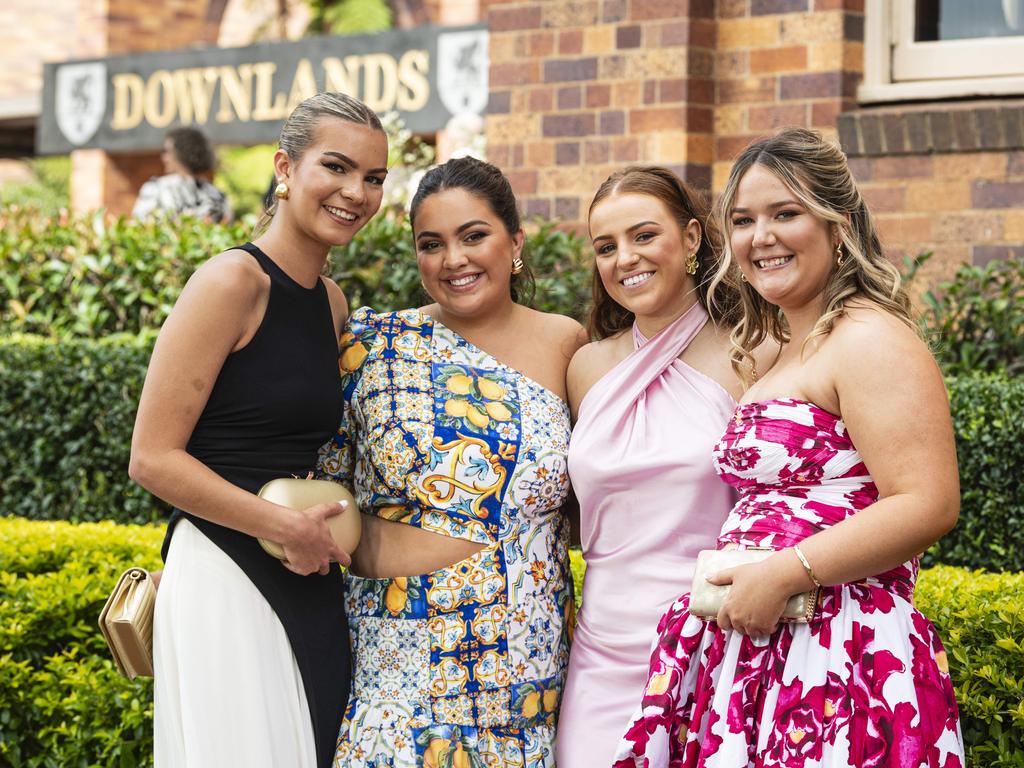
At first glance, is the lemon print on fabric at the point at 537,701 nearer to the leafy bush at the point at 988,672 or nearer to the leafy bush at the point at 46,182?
Result: the leafy bush at the point at 988,672

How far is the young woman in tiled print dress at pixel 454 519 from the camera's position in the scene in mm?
3020

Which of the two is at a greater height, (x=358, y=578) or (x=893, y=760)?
(x=358, y=578)

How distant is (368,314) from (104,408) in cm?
327

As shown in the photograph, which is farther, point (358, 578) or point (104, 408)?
point (104, 408)

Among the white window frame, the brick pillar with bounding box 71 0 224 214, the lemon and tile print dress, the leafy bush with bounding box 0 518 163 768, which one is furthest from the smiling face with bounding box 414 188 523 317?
the brick pillar with bounding box 71 0 224 214

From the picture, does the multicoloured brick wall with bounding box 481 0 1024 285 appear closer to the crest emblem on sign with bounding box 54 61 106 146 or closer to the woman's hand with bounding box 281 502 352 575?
the woman's hand with bounding box 281 502 352 575

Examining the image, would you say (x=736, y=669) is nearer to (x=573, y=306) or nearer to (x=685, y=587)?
(x=685, y=587)

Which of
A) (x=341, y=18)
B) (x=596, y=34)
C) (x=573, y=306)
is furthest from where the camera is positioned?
(x=341, y=18)

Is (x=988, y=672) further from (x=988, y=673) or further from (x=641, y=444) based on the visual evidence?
(x=641, y=444)

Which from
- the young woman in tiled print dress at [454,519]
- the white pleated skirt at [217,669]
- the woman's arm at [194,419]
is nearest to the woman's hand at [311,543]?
the woman's arm at [194,419]

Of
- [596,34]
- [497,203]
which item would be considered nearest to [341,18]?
[596,34]

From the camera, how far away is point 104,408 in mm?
6172

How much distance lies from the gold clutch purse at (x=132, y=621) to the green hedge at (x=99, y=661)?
112cm

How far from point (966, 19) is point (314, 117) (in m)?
4.21
